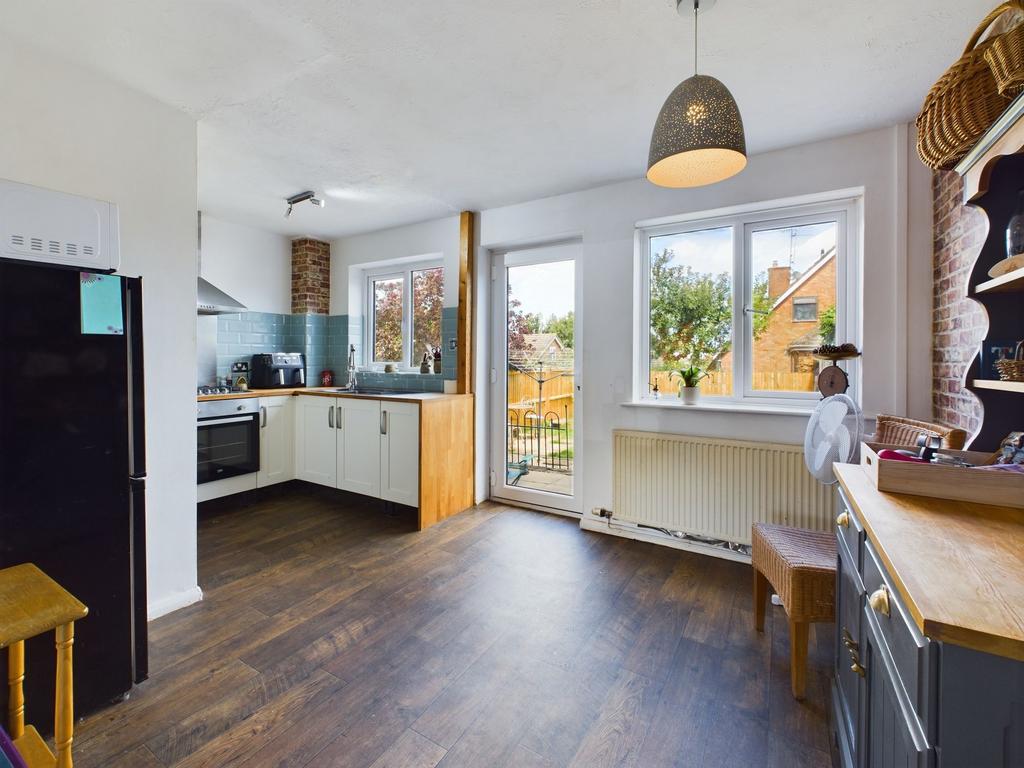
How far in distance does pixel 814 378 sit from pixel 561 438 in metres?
1.73

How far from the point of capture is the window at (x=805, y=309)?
8.93ft

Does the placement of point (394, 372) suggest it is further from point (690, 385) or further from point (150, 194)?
point (690, 385)

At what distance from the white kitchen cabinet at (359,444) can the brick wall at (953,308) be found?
324cm

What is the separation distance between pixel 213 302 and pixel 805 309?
13.2ft

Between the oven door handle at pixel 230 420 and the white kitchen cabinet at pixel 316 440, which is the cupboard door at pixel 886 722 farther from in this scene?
the oven door handle at pixel 230 420

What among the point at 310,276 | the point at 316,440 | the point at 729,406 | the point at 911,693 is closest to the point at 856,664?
the point at 911,693

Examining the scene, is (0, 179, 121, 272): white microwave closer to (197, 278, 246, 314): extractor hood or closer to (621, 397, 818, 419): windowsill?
(197, 278, 246, 314): extractor hood

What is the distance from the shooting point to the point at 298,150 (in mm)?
2697

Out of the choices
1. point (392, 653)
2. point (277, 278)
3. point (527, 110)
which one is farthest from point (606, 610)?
point (277, 278)

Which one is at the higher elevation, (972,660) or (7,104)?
(7,104)

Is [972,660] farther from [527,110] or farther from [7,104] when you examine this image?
[7,104]

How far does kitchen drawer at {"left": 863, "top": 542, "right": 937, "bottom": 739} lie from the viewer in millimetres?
692

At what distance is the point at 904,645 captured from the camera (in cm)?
80

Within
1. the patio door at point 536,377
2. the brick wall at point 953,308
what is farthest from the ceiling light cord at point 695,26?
the patio door at point 536,377
